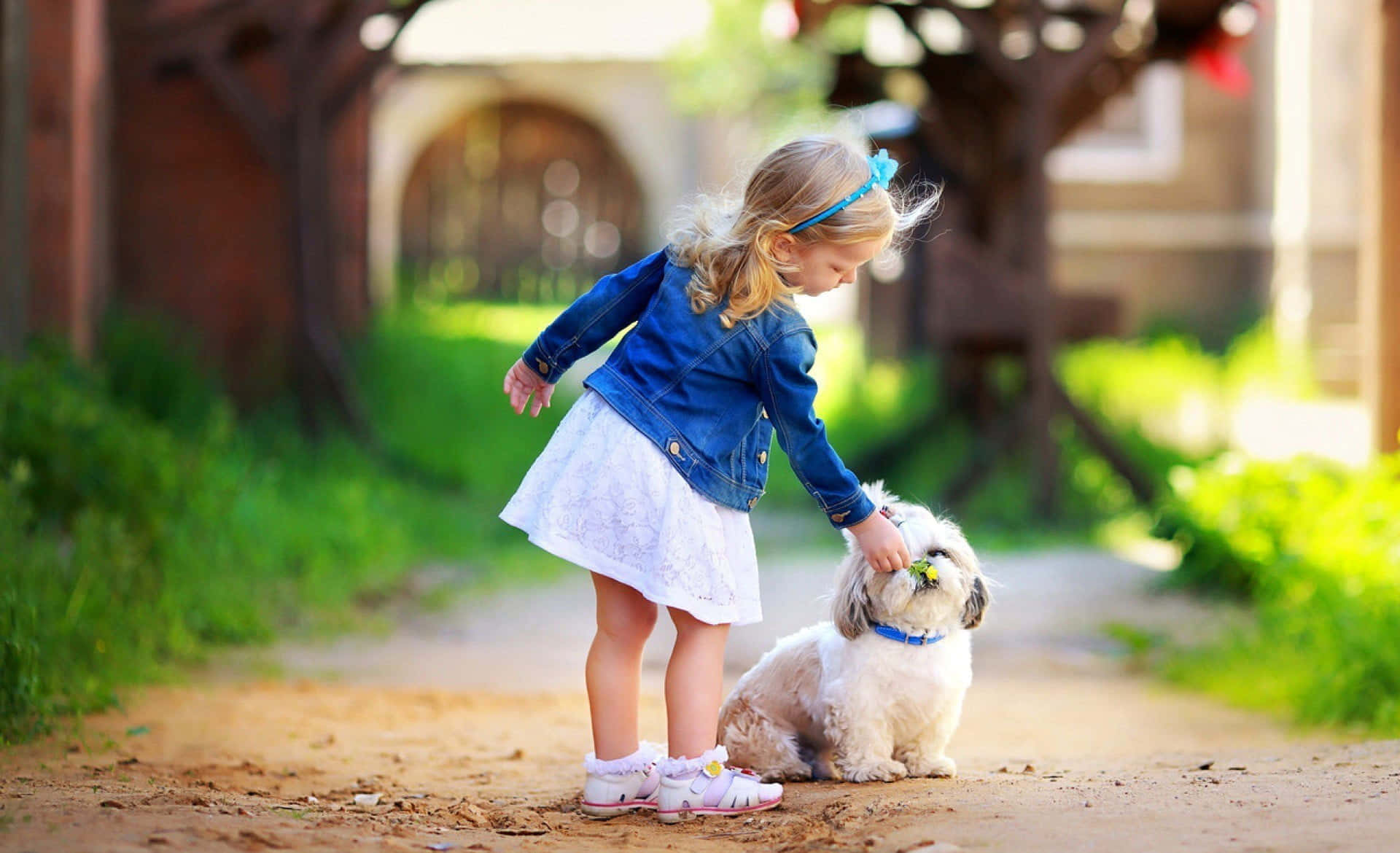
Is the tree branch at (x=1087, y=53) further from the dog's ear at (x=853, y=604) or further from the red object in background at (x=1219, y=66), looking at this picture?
the dog's ear at (x=853, y=604)

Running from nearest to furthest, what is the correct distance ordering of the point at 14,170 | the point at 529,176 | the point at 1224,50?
the point at 14,170 < the point at 1224,50 < the point at 529,176

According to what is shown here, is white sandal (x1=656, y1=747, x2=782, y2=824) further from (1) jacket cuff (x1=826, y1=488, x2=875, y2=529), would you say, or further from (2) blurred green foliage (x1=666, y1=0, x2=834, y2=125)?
(2) blurred green foliage (x1=666, y1=0, x2=834, y2=125)

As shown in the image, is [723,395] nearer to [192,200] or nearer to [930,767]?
[930,767]

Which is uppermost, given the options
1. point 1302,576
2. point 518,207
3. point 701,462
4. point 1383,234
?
point 518,207

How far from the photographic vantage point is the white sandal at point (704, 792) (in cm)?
312

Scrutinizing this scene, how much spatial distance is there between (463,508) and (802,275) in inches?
231

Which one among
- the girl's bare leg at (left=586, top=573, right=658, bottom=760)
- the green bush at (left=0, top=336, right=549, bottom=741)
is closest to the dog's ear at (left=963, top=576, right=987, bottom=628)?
the girl's bare leg at (left=586, top=573, right=658, bottom=760)

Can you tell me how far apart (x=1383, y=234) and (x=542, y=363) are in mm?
4847

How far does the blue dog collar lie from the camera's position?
10.6 ft

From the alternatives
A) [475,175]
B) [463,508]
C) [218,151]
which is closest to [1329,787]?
[463,508]

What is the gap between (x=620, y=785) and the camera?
3223mm

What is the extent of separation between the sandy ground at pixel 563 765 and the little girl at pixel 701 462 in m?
0.19

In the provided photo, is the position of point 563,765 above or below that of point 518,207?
below

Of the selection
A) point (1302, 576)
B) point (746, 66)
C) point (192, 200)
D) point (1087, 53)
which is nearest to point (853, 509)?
point (1302, 576)
